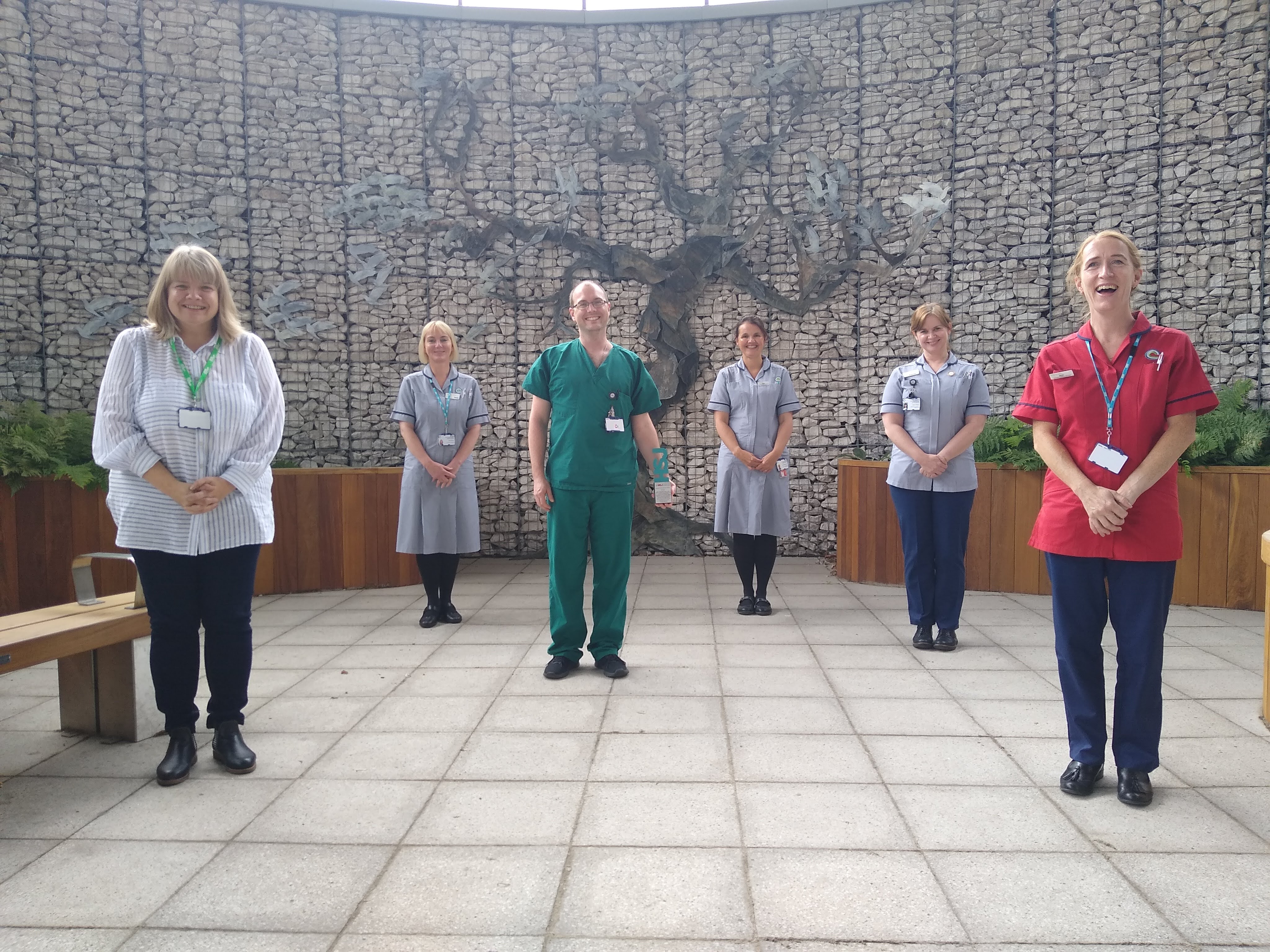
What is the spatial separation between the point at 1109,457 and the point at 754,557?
8.99 ft

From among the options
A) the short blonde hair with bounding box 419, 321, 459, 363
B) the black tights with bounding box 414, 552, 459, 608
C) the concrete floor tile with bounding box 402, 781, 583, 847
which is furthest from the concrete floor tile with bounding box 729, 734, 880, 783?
the short blonde hair with bounding box 419, 321, 459, 363

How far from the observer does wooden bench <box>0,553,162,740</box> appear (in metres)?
2.63

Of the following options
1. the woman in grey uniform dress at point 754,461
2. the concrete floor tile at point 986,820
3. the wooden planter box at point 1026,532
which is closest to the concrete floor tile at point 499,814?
the concrete floor tile at point 986,820

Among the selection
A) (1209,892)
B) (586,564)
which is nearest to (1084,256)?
(1209,892)

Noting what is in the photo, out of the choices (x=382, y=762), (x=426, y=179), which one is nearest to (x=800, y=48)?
(x=426, y=179)

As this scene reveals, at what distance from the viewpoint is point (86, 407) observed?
6.17 m

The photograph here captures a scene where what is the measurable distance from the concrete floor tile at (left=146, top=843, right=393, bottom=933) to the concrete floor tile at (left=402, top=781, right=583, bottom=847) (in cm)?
16

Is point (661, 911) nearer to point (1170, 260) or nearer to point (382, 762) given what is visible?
point (382, 762)

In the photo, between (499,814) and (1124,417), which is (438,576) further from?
(1124,417)

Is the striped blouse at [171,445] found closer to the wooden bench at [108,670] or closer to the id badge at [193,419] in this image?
the id badge at [193,419]

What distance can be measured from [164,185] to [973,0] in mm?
6329

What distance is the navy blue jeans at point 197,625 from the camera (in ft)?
7.97

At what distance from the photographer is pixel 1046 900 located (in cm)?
173

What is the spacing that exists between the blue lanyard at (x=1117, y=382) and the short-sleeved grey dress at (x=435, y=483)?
3.25 meters
